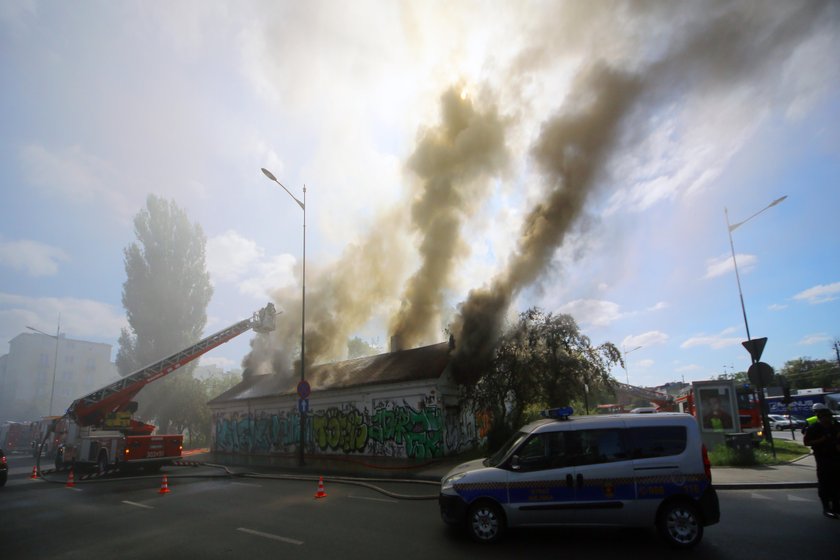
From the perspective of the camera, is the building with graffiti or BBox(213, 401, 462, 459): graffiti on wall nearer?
BBox(213, 401, 462, 459): graffiti on wall

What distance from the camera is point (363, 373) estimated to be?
23.0 m

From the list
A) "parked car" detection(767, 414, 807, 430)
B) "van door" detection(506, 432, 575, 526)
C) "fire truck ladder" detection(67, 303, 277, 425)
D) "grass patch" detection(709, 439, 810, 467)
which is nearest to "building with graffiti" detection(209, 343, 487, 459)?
"fire truck ladder" detection(67, 303, 277, 425)

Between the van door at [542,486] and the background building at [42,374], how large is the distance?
9290 cm

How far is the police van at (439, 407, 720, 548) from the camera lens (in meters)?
6.48

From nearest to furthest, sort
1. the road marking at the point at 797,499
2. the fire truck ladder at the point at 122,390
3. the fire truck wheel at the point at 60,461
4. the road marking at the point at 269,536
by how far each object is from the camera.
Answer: the road marking at the point at 269,536
the road marking at the point at 797,499
the fire truck ladder at the point at 122,390
the fire truck wheel at the point at 60,461

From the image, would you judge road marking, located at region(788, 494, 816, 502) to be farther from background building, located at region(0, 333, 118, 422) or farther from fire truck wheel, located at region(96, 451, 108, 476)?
background building, located at region(0, 333, 118, 422)

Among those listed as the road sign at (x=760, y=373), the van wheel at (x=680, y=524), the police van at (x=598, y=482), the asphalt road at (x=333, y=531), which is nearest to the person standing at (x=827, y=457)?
the asphalt road at (x=333, y=531)

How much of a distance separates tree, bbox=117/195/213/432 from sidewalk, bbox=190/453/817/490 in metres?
13.5

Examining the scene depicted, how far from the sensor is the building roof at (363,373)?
1996 centimetres

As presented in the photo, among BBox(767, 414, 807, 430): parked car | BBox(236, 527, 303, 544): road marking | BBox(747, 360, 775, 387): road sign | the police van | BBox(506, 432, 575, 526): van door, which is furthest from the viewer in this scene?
BBox(767, 414, 807, 430): parked car

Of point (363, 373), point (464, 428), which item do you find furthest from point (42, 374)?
point (464, 428)

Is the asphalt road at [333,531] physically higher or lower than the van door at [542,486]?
lower

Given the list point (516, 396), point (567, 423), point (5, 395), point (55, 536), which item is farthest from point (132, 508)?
point (5, 395)

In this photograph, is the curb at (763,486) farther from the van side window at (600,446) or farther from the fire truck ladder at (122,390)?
the fire truck ladder at (122,390)
